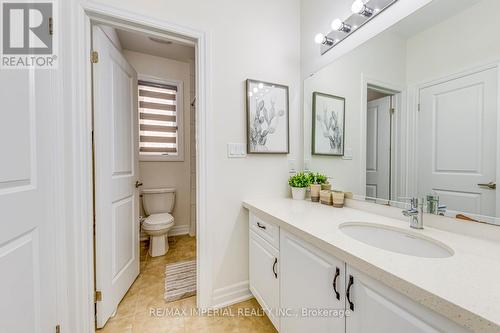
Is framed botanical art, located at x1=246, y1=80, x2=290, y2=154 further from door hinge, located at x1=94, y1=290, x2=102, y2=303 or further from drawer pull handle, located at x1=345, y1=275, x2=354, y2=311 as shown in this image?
door hinge, located at x1=94, y1=290, x2=102, y2=303

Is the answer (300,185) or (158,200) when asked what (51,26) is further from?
(158,200)

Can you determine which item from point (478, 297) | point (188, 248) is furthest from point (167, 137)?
point (478, 297)

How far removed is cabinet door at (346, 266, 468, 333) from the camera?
52cm

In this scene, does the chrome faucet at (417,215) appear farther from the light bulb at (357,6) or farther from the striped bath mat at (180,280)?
the striped bath mat at (180,280)

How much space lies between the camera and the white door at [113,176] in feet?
4.46

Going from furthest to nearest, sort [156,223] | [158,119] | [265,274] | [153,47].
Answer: [158,119] → [153,47] → [156,223] → [265,274]

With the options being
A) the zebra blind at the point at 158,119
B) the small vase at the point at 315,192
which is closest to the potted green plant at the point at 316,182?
the small vase at the point at 315,192

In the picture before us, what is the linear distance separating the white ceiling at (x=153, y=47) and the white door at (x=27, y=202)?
1.72m

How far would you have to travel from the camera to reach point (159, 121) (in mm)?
2959

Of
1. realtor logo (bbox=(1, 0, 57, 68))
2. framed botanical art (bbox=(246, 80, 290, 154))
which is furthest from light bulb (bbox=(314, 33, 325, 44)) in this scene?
realtor logo (bbox=(1, 0, 57, 68))

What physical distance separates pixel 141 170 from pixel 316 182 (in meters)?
2.32

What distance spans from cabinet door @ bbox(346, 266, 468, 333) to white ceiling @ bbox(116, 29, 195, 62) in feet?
8.74

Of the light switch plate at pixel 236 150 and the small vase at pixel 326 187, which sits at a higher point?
the light switch plate at pixel 236 150

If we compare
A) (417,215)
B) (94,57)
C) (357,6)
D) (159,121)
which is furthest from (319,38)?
(159,121)
